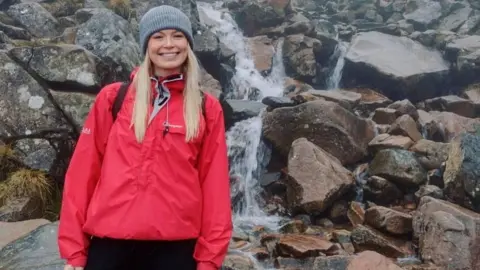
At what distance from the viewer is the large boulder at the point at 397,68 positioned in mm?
17734

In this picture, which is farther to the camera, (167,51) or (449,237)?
(449,237)

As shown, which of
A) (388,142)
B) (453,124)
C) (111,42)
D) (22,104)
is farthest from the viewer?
(453,124)

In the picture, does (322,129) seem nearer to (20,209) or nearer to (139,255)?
(20,209)

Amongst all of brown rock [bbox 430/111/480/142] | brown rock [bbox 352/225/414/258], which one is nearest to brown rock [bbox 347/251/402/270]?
brown rock [bbox 352/225/414/258]

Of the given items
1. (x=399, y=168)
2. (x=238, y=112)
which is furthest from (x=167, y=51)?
(x=238, y=112)

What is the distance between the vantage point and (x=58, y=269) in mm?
4848

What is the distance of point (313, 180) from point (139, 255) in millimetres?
7966

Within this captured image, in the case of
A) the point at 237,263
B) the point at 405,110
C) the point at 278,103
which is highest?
the point at 278,103

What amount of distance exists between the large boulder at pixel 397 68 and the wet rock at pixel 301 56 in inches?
56.8

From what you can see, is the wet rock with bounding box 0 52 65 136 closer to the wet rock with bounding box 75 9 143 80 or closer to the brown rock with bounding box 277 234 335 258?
the wet rock with bounding box 75 9 143 80

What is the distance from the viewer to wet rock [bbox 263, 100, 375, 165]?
12.0 metres

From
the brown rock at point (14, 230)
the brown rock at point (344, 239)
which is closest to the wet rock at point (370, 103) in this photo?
the brown rock at point (344, 239)

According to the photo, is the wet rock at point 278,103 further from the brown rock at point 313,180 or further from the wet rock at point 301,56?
the wet rock at point 301,56

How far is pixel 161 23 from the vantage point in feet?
9.70
